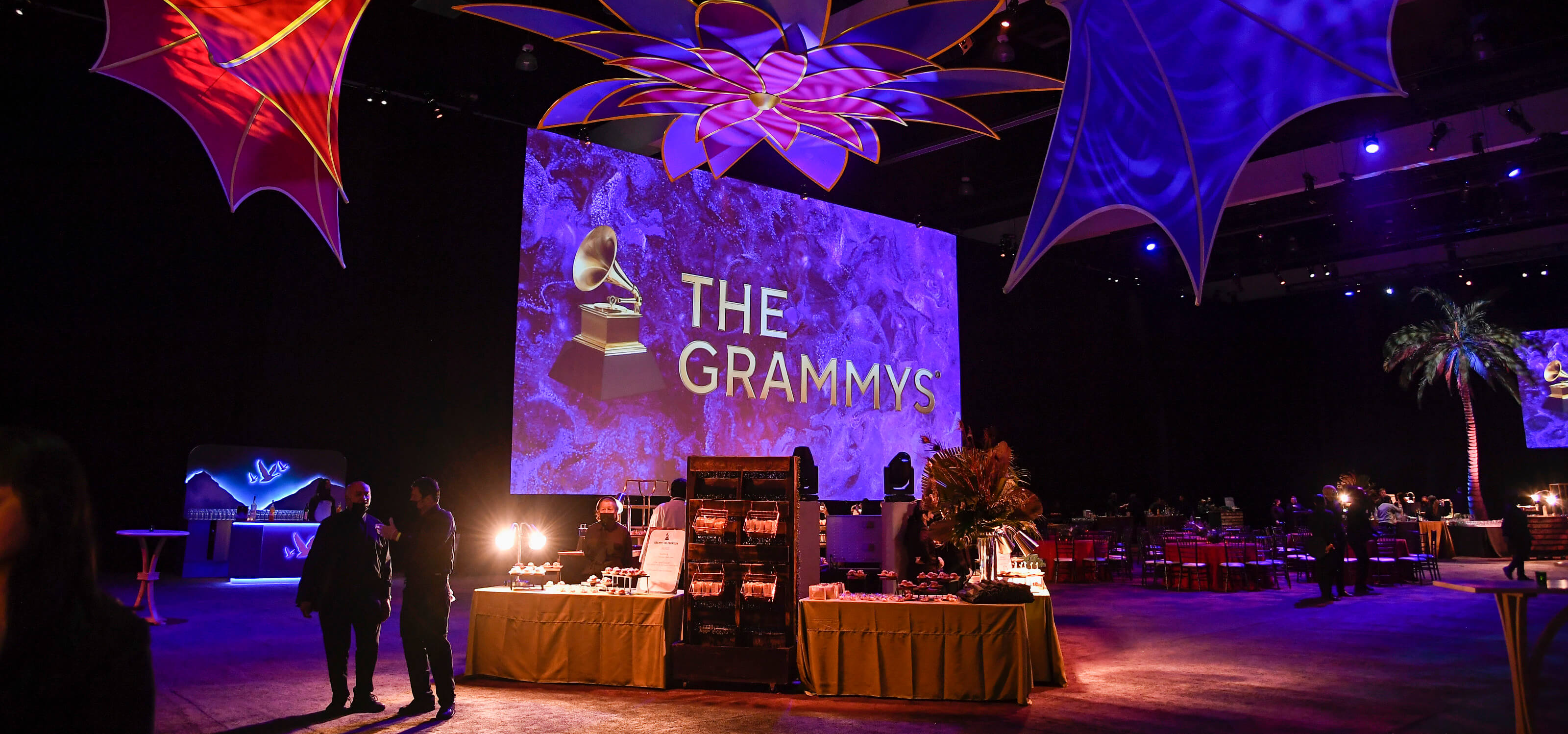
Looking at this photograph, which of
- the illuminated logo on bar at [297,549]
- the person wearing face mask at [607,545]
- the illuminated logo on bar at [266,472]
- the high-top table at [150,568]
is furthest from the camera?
the illuminated logo on bar at [297,549]

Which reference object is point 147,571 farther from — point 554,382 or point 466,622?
point 554,382

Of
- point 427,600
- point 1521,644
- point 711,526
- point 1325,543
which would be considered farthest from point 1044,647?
point 1325,543

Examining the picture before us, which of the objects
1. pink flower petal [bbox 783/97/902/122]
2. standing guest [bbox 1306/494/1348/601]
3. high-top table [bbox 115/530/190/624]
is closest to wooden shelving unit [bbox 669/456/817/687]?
pink flower petal [bbox 783/97/902/122]

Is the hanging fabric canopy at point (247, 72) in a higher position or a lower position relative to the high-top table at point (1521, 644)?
higher

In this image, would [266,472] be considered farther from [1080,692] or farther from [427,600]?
[1080,692]

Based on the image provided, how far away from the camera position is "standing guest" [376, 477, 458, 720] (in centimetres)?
526

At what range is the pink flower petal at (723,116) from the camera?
26.1 feet

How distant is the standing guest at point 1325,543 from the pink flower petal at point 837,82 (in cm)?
768

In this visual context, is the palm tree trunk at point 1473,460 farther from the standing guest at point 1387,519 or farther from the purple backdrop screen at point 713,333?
the purple backdrop screen at point 713,333

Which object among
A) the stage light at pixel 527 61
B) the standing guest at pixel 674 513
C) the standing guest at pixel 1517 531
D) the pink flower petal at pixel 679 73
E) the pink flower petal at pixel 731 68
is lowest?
the standing guest at pixel 1517 531

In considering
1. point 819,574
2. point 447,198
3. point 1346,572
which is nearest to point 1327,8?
point 819,574

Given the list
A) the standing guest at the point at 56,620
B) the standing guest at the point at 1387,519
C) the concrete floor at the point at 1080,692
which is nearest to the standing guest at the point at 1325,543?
the concrete floor at the point at 1080,692

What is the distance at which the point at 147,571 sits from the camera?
8359 mm

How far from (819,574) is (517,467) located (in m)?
5.46
